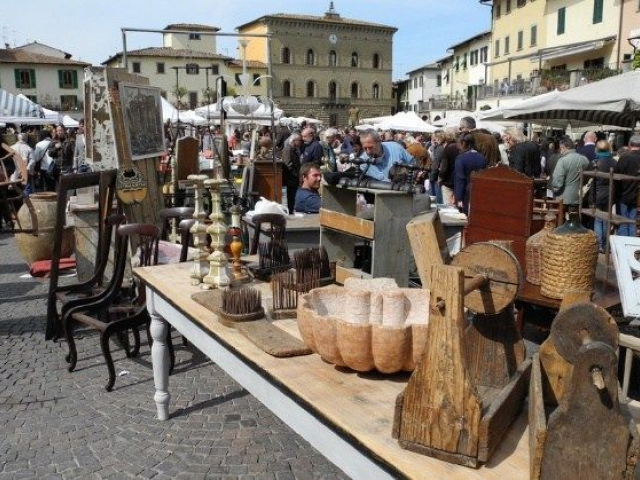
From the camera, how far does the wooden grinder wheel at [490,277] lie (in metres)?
1.42

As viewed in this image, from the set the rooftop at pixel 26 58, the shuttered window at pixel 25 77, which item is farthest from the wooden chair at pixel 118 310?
the shuttered window at pixel 25 77

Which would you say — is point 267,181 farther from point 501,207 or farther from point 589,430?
point 589,430

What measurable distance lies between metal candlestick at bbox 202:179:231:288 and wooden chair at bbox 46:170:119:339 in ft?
6.18

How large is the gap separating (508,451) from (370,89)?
231ft

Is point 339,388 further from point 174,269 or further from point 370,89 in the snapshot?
point 370,89

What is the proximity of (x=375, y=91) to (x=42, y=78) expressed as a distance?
34.7 metres

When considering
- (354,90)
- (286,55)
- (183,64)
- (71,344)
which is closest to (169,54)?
(183,64)

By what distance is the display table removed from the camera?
1.26 m

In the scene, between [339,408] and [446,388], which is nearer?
[446,388]

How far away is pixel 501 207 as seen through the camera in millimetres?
4441

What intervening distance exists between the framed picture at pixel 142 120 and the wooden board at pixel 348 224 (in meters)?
3.16

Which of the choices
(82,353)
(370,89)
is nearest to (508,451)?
(82,353)

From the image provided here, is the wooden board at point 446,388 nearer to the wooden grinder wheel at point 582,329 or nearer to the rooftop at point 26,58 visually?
the wooden grinder wheel at point 582,329

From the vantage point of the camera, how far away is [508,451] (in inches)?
51.5
